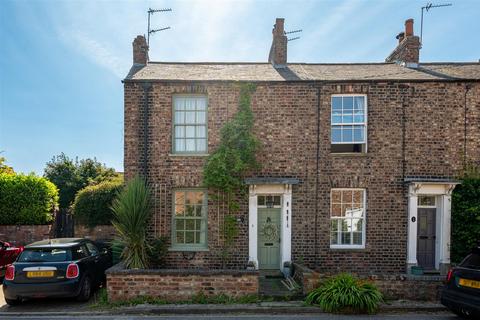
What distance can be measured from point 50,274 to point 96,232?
534 centimetres

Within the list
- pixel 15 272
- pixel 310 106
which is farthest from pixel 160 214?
pixel 310 106

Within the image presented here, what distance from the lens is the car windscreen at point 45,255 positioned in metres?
7.43

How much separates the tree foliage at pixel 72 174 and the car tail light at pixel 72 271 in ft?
43.6

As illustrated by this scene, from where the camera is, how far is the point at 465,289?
6.22 metres

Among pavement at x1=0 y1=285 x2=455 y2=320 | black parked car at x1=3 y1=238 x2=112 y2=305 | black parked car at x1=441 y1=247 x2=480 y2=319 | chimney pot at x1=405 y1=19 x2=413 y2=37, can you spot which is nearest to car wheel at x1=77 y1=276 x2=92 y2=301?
black parked car at x1=3 y1=238 x2=112 y2=305

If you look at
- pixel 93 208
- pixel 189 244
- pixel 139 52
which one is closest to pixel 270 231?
pixel 189 244

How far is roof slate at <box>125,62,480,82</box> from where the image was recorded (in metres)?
10.3

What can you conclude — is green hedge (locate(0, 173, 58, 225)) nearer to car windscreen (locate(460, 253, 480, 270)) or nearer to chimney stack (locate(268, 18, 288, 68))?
chimney stack (locate(268, 18, 288, 68))

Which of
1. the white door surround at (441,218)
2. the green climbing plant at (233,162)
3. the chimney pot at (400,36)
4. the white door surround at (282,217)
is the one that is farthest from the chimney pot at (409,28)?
the white door surround at (282,217)

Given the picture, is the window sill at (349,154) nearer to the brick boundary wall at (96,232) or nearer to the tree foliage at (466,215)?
the tree foliage at (466,215)

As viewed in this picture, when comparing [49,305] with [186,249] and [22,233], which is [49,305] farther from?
[22,233]

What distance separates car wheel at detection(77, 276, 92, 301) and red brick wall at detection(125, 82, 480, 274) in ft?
8.67

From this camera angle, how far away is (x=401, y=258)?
32.9 ft

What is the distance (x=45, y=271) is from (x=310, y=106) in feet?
28.9
